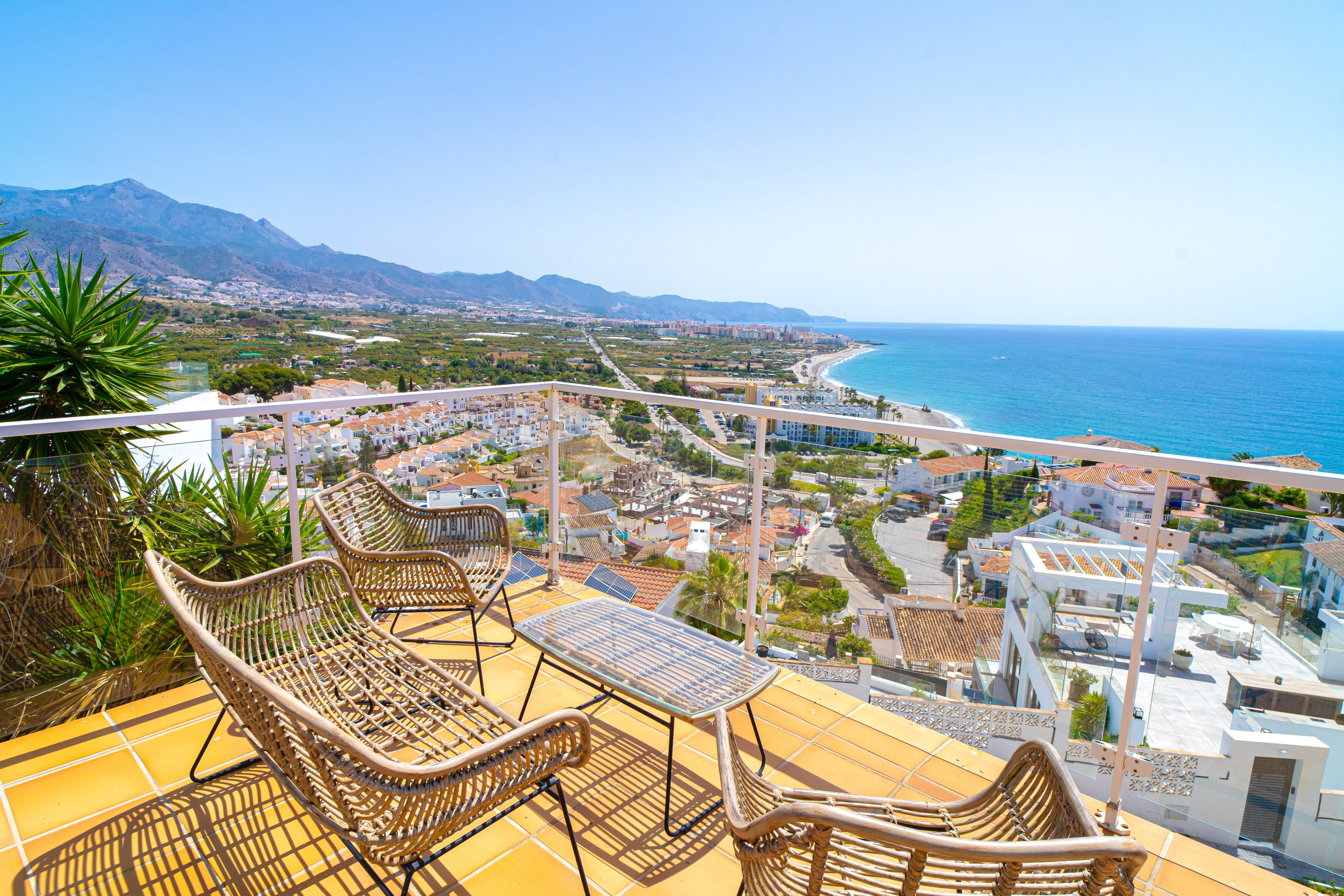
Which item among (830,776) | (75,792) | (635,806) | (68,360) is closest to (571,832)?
(635,806)

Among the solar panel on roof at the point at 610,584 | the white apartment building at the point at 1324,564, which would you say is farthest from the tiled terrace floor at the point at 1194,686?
the solar panel on roof at the point at 610,584

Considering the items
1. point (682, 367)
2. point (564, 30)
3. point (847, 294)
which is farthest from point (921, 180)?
point (564, 30)

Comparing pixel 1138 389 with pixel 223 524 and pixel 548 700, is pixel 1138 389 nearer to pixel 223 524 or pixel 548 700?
pixel 548 700

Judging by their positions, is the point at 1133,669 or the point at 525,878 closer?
the point at 525,878

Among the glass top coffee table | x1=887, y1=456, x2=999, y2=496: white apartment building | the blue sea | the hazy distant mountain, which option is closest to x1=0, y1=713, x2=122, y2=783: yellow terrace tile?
the glass top coffee table

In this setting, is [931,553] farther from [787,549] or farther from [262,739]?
Answer: [262,739]

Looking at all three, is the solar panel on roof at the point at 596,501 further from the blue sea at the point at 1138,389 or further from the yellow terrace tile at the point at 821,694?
the blue sea at the point at 1138,389

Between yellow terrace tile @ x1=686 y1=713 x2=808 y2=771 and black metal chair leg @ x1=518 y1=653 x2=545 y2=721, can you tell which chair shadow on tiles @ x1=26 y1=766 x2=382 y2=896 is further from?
yellow terrace tile @ x1=686 y1=713 x2=808 y2=771
